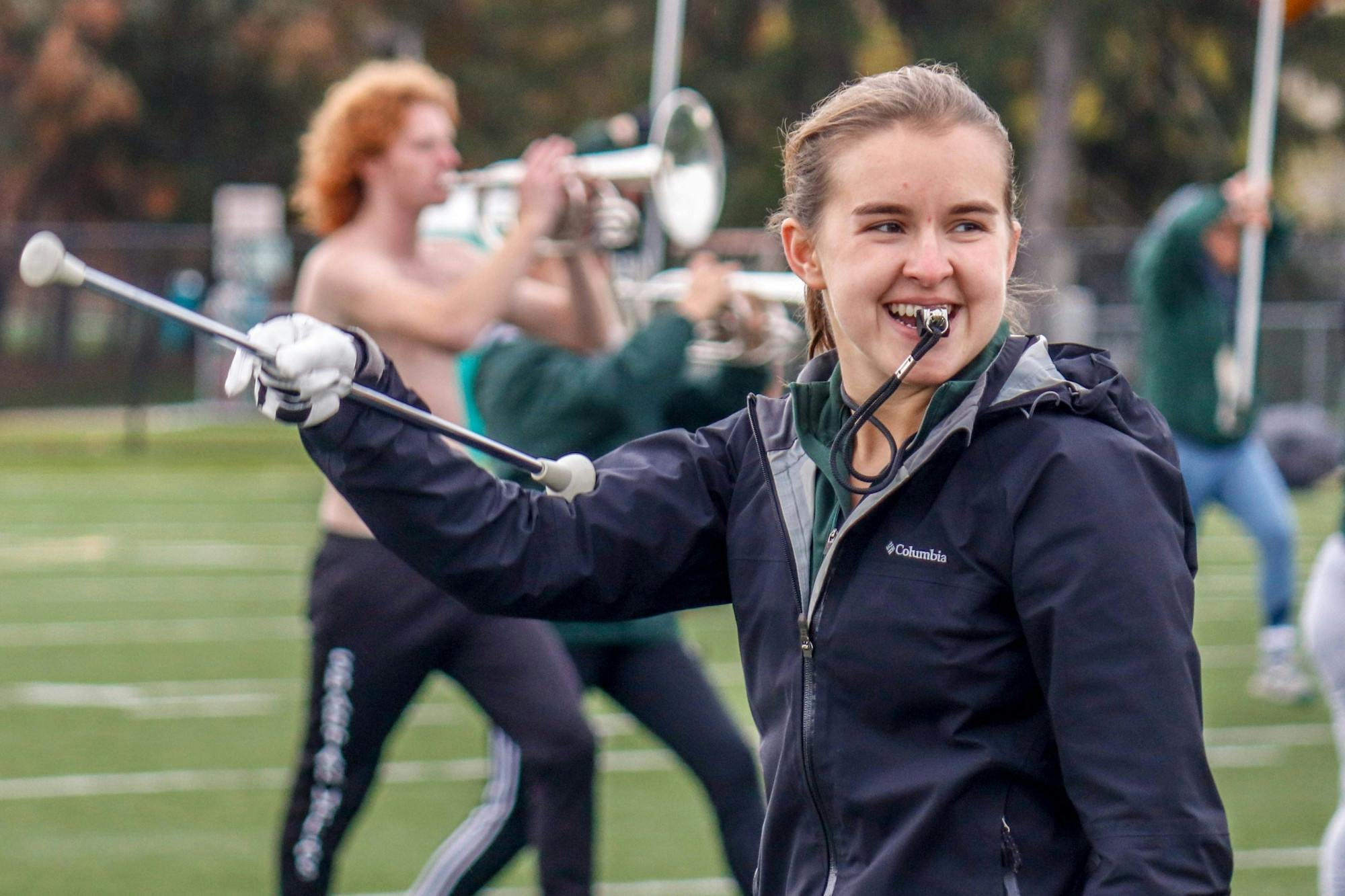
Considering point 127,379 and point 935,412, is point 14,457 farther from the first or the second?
point 935,412

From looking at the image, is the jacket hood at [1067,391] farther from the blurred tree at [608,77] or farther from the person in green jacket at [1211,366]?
the blurred tree at [608,77]

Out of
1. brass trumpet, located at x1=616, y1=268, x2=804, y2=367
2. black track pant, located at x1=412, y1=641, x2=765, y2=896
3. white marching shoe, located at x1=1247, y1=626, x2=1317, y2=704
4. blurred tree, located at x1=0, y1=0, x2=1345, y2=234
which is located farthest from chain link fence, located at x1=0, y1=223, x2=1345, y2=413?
black track pant, located at x1=412, y1=641, x2=765, y2=896

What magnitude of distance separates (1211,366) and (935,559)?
5.73 m

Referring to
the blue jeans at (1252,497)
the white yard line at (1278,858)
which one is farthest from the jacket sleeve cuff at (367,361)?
the blue jeans at (1252,497)

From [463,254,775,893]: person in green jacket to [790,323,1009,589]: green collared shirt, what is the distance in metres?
1.77

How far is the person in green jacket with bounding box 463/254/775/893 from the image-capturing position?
4.30m

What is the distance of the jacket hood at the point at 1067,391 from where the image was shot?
2020 mm

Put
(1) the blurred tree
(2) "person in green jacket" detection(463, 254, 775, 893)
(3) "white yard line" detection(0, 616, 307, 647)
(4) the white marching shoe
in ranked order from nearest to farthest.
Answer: (2) "person in green jacket" detection(463, 254, 775, 893)
(4) the white marching shoe
(3) "white yard line" detection(0, 616, 307, 647)
(1) the blurred tree

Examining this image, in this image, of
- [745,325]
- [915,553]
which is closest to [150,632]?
[745,325]

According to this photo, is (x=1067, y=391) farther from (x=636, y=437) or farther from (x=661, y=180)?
(x=661, y=180)

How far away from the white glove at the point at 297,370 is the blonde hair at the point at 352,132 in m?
2.36

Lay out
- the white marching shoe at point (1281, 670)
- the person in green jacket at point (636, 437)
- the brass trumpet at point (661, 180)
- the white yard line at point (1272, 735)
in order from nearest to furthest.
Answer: the person in green jacket at point (636, 437) < the brass trumpet at point (661, 180) < the white yard line at point (1272, 735) < the white marching shoe at point (1281, 670)

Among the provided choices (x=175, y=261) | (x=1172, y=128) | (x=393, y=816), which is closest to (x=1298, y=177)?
(x=1172, y=128)

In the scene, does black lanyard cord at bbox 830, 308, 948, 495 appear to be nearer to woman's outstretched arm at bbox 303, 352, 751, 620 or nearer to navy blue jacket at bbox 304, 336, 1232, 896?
navy blue jacket at bbox 304, 336, 1232, 896
